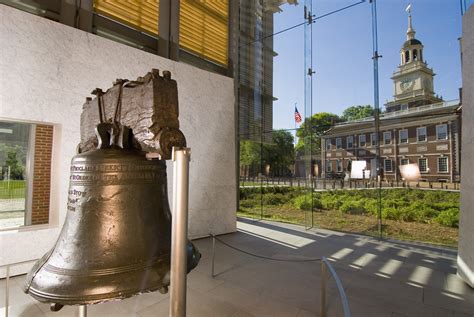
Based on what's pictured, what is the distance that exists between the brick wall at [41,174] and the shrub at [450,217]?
9.14 metres

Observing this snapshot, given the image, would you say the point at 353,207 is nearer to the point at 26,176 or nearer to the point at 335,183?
the point at 335,183

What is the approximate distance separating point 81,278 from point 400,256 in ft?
20.5

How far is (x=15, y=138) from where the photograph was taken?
455cm

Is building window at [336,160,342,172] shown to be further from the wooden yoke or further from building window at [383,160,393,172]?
the wooden yoke

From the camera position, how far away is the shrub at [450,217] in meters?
6.79

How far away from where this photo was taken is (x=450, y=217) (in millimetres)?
6828

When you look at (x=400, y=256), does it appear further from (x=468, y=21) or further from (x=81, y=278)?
(x=81, y=278)

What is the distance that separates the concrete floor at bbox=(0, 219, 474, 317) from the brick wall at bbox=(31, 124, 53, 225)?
105 cm

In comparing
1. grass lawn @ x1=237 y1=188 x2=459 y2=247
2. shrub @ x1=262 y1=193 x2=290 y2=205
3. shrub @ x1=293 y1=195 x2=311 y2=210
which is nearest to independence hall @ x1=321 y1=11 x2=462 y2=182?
grass lawn @ x1=237 y1=188 x2=459 y2=247

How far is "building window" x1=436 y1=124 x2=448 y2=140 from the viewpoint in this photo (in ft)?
21.4

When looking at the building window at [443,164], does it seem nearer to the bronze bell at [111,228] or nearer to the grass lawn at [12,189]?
the bronze bell at [111,228]

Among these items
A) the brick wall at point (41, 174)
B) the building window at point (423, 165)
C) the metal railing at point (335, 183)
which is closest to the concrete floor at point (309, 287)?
the brick wall at point (41, 174)

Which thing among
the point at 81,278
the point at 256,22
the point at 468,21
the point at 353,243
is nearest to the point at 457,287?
the point at 353,243

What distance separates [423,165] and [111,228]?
7790 millimetres
